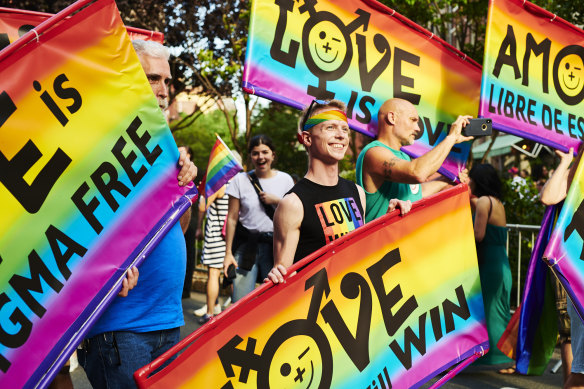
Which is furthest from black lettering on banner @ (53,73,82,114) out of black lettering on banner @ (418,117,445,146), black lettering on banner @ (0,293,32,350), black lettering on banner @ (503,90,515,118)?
black lettering on banner @ (503,90,515,118)

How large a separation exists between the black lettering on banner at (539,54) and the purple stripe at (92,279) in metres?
3.01

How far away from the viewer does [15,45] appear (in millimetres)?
2344

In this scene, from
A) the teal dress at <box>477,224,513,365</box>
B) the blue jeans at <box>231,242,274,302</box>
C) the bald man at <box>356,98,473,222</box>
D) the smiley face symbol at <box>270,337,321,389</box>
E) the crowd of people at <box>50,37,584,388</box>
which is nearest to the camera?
the crowd of people at <box>50,37,584,388</box>

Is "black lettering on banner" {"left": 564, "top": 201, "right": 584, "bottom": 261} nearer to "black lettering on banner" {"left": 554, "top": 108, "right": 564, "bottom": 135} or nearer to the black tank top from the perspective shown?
"black lettering on banner" {"left": 554, "top": 108, "right": 564, "bottom": 135}

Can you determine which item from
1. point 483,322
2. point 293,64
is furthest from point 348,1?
point 483,322

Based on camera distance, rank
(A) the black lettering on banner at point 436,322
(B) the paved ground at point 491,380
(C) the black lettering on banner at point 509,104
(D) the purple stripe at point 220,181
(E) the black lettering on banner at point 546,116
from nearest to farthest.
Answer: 1. (A) the black lettering on banner at point 436,322
2. (C) the black lettering on banner at point 509,104
3. (E) the black lettering on banner at point 546,116
4. (B) the paved ground at point 491,380
5. (D) the purple stripe at point 220,181

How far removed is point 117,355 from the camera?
278cm

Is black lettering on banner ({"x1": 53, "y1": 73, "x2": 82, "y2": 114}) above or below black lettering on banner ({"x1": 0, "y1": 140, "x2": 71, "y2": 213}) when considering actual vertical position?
above

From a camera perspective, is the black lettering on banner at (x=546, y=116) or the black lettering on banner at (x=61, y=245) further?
the black lettering on banner at (x=546, y=116)

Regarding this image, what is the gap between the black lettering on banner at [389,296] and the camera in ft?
10.9

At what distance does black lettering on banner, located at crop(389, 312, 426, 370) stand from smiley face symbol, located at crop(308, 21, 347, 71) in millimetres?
1781

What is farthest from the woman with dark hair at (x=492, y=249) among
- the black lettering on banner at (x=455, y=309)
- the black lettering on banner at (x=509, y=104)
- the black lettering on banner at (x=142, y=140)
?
the black lettering on banner at (x=142, y=140)

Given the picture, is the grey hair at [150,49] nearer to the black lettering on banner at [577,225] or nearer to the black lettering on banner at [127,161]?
the black lettering on banner at [127,161]

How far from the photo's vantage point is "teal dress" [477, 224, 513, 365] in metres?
6.90
